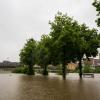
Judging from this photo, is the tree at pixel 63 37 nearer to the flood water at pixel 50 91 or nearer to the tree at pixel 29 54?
the flood water at pixel 50 91

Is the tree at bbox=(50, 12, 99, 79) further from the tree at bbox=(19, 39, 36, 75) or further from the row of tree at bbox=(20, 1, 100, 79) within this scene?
the tree at bbox=(19, 39, 36, 75)

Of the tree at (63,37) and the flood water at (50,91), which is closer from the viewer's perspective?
the flood water at (50,91)

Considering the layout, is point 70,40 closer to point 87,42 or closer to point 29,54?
point 87,42

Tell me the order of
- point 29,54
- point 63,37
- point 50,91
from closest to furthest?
point 50,91
point 63,37
point 29,54

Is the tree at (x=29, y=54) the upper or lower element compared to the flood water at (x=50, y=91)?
upper

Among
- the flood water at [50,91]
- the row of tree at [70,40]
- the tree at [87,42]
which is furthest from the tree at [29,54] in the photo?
the flood water at [50,91]

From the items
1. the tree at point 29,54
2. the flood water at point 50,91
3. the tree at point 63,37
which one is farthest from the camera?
the tree at point 29,54

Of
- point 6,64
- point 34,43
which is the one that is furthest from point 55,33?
point 6,64

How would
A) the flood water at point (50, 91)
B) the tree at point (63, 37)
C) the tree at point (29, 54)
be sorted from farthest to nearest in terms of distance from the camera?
the tree at point (29, 54), the tree at point (63, 37), the flood water at point (50, 91)

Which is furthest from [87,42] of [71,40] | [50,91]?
[50,91]

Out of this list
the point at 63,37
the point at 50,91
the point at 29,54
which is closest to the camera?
the point at 50,91

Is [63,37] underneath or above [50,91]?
above

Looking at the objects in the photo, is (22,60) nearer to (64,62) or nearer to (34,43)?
(34,43)

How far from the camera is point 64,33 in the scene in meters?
51.4
